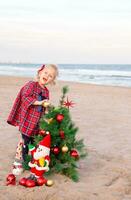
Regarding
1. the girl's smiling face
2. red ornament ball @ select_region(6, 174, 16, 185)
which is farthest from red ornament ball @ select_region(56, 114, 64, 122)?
red ornament ball @ select_region(6, 174, 16, 185)

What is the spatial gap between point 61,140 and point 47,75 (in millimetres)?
821

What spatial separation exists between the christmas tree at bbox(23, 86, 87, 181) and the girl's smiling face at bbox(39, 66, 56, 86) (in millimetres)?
345

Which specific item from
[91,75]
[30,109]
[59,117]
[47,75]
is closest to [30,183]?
[59,117]

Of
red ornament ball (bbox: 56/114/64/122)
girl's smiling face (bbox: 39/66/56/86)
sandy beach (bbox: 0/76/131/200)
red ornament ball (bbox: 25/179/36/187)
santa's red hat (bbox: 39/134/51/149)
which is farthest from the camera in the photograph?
girl's smiling face (bbox: 39/66/56/86)

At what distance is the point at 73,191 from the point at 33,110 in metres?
1.17

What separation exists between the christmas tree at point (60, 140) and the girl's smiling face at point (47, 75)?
35 cm

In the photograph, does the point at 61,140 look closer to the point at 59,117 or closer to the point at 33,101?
the point at 59,117

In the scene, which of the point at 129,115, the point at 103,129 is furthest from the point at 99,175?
the point at 129,115

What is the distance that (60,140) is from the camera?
5.33m

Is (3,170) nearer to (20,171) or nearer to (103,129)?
(20,171)

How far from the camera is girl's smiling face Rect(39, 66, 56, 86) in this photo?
5391 millimetres

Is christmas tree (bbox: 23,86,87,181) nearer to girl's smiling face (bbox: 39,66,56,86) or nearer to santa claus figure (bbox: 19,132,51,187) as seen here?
santa claus figure (bbox: 19,132,51,187)

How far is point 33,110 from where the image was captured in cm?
550

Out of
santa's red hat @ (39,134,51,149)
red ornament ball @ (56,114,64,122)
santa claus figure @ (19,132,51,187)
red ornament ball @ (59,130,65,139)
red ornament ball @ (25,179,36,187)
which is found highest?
red ornament ball @ (56,114,64,122)
